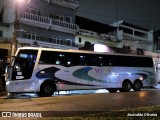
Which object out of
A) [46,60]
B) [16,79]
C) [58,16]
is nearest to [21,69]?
[16,79]

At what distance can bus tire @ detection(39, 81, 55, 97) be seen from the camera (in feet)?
59.8

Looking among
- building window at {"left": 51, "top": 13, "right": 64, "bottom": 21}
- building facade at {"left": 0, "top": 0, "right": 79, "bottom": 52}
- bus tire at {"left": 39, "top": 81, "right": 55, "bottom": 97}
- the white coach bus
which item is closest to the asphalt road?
the white coach bus

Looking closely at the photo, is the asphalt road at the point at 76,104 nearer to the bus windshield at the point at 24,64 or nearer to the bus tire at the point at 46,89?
the bus windshield at the point at 24,64

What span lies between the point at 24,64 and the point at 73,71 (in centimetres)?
392

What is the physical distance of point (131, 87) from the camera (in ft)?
78.7

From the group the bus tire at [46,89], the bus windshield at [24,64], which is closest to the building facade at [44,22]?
the bus windshield at [24,64]

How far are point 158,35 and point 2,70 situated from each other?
4120cm

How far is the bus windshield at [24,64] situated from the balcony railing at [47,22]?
14237 millimetres

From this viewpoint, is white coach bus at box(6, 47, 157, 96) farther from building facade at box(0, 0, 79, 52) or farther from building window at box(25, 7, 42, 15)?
building window at box(25, 7, 42, 15)

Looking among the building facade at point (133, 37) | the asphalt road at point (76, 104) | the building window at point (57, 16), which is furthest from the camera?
the building facade at point (133, 37)

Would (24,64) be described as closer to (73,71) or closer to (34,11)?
(73,71)

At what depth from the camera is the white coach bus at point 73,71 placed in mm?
17594

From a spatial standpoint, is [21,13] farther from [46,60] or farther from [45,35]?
[46,60]

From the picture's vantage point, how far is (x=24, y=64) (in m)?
17.7
